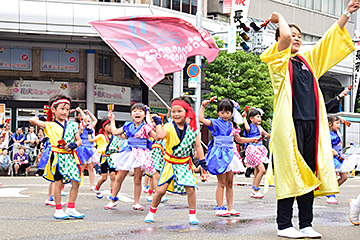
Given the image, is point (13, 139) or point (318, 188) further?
point (13, 139)

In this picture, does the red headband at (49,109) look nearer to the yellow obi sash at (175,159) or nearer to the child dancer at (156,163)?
the yellow obi sash at (175,159)

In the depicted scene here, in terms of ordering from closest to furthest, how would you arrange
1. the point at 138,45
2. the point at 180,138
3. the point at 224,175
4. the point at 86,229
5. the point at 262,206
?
the point at 86,229, the point at 180,138, the point at 224,175, the point at 262,206, the point at 138,45

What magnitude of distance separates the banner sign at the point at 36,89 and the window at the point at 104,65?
140cm

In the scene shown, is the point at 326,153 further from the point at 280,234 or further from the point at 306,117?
the point at 280,234

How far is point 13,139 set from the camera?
2111 cm

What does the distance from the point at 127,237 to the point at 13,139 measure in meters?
16.3

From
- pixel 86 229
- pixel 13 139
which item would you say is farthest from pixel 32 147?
pixel 86 229

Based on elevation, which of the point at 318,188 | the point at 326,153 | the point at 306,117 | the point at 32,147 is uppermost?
the point at 306,117

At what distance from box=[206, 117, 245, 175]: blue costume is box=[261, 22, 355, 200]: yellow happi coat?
2433 millimetres

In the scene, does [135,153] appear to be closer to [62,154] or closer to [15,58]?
[62,154]

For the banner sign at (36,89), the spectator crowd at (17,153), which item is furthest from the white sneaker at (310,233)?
the banner sign at (36,89)

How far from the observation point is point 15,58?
28453mm

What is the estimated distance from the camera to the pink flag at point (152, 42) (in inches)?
500

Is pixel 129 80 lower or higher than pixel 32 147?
higher
